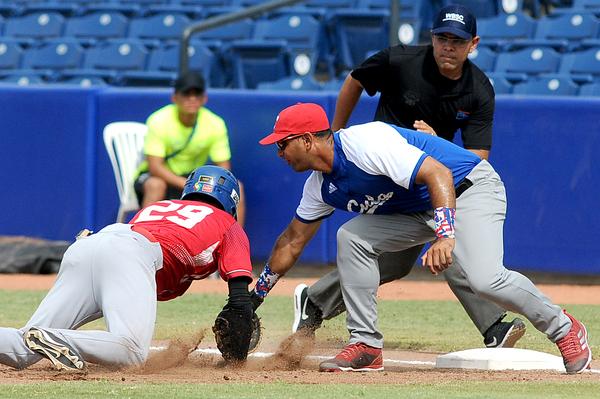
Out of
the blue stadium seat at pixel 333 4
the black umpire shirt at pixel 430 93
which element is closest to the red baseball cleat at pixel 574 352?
the black umpire shirt at pixel 430 93

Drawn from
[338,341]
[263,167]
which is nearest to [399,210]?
[338,341]

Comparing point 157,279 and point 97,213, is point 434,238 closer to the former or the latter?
point 157,279

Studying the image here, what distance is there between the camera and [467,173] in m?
6.07

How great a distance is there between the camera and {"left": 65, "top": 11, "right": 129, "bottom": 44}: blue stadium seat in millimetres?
15352

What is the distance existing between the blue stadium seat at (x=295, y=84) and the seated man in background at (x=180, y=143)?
2.28 metres

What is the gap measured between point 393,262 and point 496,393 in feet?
5.88

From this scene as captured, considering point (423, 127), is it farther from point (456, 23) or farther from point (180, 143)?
point (180, 143)

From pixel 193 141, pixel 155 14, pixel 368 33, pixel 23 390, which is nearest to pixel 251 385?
pixel 23 390

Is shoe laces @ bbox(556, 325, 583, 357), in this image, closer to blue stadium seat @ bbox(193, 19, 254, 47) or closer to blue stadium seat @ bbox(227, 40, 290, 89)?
blue stadium seat @ bbox(227, 40, 290, 89)

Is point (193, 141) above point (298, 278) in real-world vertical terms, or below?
above

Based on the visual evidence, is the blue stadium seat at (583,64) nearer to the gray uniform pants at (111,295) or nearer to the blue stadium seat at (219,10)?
the blue stadium seat at (219,10)

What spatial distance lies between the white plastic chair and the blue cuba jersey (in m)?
4.89

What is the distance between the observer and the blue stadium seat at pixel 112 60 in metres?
14.3

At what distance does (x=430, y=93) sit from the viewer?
6902mm
